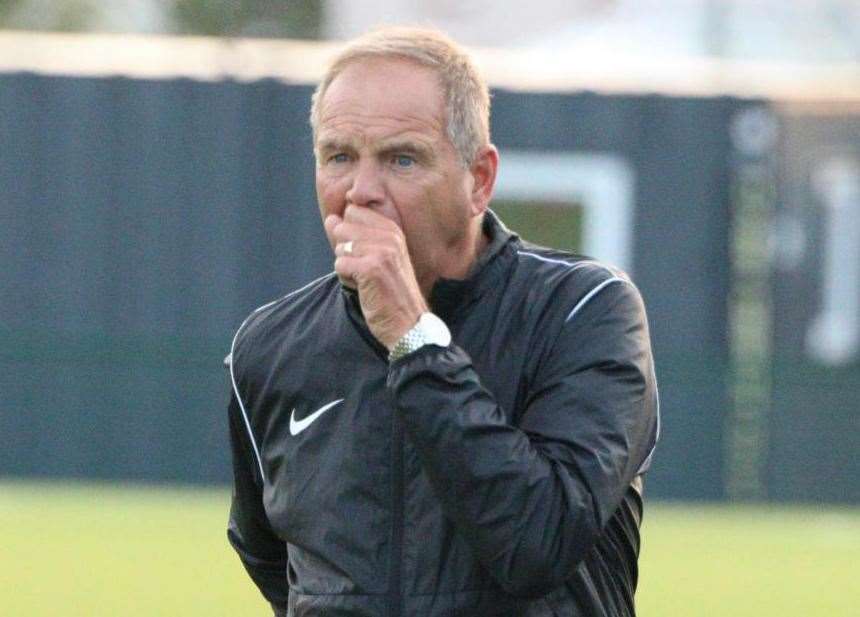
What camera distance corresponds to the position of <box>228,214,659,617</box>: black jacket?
318 centimetres

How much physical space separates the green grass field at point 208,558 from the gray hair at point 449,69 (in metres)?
6.62

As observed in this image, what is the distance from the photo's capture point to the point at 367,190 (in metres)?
3.35

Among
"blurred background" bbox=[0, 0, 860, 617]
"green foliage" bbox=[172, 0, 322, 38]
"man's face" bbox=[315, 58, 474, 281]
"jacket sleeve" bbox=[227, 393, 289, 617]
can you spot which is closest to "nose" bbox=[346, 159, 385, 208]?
"man's face" bbox=[315, 58, 474, 281]

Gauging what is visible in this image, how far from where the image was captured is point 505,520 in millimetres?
3160

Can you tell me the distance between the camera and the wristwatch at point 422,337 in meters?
3.26

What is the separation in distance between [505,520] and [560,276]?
52 cm

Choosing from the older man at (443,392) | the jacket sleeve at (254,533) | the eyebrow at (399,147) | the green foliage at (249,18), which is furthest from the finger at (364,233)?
the green foliage at (249,18)

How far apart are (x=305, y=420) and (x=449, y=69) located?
2.13ft

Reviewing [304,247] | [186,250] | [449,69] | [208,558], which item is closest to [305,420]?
[449,69]

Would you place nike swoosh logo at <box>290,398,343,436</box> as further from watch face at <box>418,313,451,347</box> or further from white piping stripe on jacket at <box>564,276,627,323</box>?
white piping stripe on jacket at <box>564,276,627,323</box>

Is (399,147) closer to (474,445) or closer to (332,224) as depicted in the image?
(332,224)

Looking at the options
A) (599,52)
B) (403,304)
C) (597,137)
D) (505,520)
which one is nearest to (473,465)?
(505,520)

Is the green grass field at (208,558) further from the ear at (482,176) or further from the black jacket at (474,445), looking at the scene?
the ear at (482,176)

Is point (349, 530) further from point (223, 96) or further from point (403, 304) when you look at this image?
point (223, 96)
